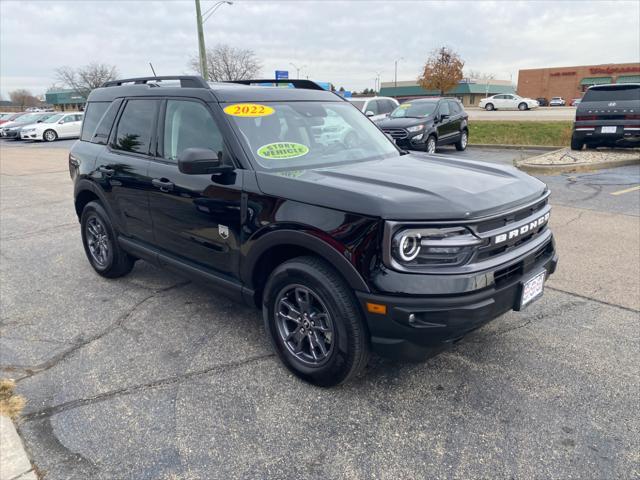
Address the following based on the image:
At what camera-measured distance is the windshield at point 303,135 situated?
333 cm

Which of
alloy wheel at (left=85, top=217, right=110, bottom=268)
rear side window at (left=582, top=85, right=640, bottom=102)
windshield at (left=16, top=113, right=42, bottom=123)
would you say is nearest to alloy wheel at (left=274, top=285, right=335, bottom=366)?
alloy wheel at (left=85, top=217, right=110, bottom=268)

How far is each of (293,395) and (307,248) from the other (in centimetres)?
93

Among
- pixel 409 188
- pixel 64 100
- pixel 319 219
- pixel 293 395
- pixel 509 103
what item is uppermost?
pixel 64 100

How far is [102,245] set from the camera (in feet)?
Result: 16.2

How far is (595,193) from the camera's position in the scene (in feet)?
28.4

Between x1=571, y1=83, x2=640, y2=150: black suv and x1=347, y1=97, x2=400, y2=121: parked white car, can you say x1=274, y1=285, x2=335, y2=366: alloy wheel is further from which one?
x1=347, y1=97, x2=400, y2=121: parked white car

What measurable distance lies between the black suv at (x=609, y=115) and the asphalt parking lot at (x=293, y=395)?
29.1 feet

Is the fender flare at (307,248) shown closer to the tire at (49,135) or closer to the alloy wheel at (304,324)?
→ the alloy wheel at (304,324)

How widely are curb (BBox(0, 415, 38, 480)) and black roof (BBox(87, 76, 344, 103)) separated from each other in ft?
7.84

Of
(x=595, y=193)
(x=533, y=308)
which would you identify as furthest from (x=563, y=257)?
(x=595, y=193)

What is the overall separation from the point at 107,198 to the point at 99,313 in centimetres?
109

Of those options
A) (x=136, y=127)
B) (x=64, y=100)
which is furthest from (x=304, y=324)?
(x=64, y=100)

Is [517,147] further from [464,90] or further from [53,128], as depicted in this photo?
[464,90]

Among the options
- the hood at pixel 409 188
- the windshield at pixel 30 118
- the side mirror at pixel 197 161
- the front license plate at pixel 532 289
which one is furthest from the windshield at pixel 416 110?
the windshield at pixel 30 118
